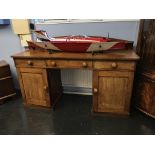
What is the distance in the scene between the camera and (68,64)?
1.79 meters

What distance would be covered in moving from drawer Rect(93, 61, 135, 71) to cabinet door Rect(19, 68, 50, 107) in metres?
0.67

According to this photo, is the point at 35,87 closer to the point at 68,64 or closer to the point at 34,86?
the point at 34,86

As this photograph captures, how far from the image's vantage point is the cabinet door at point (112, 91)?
1740 millimetres

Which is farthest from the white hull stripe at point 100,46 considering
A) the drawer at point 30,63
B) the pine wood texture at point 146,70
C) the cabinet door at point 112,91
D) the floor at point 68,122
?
the floor at point 68,122

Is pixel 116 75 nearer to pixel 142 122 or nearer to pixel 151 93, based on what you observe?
pixel 151 93

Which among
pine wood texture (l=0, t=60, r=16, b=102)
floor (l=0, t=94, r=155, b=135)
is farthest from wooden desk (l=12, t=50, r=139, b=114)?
pine wood texture (l=0, t=60, r=16, b=102)

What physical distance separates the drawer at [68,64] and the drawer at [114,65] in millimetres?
90

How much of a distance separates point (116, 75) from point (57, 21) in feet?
3.74

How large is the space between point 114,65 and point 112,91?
0.33m

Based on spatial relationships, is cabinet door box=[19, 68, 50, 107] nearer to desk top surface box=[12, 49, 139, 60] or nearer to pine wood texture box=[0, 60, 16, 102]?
desk top surface box=[12, 49, 139, 60]

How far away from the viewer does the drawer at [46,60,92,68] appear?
174 centimetres

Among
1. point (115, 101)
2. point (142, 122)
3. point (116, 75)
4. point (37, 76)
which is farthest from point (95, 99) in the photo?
point (37, 76)

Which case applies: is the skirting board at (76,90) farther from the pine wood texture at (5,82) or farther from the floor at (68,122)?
the pine wood texture at (5,82)

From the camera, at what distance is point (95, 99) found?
6.28ft
